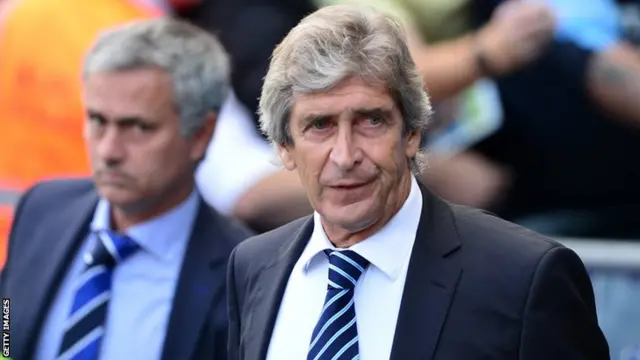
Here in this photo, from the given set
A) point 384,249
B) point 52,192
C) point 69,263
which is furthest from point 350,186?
point 52,192

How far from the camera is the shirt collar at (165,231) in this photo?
12.9 feet

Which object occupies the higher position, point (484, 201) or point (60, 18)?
point (60, 18)

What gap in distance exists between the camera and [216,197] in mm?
5246

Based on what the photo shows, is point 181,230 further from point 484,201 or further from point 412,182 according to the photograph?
point 484,201

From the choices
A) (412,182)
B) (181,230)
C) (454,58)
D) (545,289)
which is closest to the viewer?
(545,289)

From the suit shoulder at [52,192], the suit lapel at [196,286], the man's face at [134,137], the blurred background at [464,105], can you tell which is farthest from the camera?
the blurred background at [464,105]

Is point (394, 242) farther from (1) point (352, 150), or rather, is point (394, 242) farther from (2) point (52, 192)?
(2) point (52, 192)

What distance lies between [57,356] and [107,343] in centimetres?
15

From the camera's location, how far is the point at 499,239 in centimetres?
291

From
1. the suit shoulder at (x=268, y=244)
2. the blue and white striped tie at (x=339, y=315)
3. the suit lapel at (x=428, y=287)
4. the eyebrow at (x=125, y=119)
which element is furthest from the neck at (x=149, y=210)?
the suit lapel at (x=428, y=287)

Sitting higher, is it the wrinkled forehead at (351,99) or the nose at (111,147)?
the wrinkled forehead at (351,99)

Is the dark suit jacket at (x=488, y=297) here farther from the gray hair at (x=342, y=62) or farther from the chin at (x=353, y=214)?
the gray hair at (x=342, y=62)

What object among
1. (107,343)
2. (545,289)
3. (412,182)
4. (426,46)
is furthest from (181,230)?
(426,46)

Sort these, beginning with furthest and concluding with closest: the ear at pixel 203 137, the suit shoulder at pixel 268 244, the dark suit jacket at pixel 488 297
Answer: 1. the ear at pixel 203 137
2. the suit shoulder at pixel 268 244
3. the dark suit jacket at pixel 488 297
